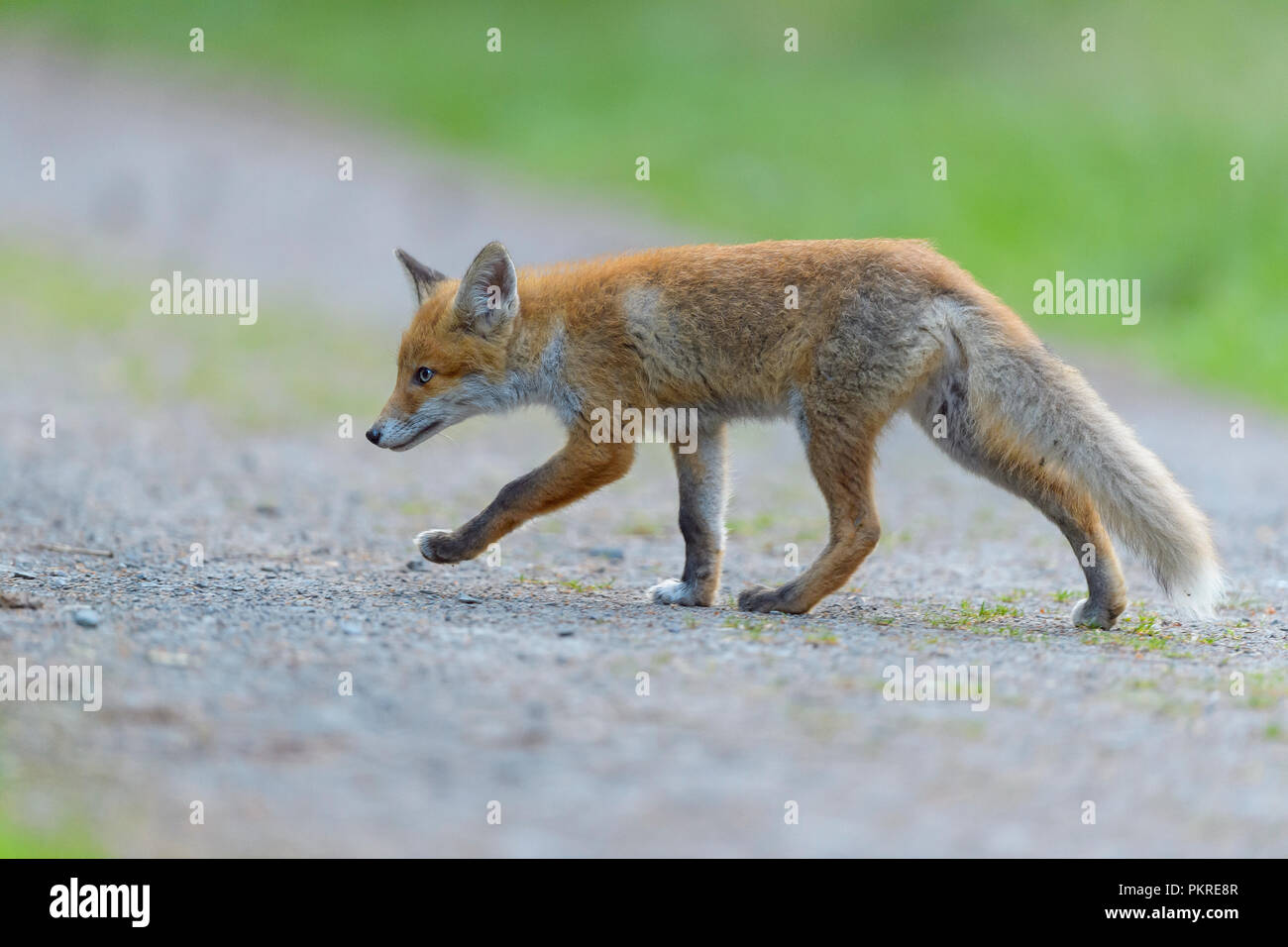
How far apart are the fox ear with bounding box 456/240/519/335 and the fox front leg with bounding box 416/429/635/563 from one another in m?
0.75

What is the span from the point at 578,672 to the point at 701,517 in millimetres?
2416

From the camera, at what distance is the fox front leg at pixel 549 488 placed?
752 centimetres

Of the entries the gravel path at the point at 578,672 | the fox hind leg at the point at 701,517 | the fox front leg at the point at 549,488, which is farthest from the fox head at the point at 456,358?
the fox hind leg at the point at 701,517

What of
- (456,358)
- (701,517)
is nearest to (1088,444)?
(701,517)

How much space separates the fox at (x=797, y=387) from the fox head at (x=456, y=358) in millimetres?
10

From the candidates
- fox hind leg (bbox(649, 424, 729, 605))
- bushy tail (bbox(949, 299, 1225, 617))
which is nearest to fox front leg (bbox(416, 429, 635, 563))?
fox hind leg (bbox(649, 424, 729, 605))

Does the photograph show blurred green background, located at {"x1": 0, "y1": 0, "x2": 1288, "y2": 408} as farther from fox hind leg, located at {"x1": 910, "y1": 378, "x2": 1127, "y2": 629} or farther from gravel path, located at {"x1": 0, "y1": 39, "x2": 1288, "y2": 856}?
fox hind leg, located at {"x1": 910, "y1": 378, "x2": 1127, "y2": 629}

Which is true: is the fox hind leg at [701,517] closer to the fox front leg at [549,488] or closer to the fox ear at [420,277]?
the fox front leg at [549,488]

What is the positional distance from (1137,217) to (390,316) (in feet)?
34.4

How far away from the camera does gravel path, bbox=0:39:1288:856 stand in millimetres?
4371

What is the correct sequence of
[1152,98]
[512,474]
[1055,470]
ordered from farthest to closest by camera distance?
[1152,98], [512,474], [1055,470]

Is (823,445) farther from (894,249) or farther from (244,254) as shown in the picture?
(244,254)

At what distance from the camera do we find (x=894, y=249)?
7.46 meters
